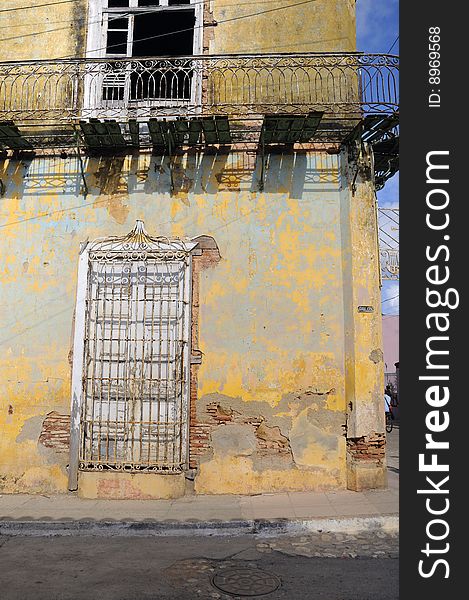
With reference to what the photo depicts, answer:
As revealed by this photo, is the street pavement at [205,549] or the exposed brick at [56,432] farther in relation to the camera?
the exposed brick at [56,432]

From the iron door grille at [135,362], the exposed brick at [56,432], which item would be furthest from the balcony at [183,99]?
the exposed brick at [56,432]

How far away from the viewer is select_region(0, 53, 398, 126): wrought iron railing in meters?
8.41

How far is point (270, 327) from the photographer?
823 centimetres

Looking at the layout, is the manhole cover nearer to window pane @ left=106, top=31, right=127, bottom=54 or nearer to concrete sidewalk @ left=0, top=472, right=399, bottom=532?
concrete sidewalk @ left=0, top=472, right=399, bottom=532

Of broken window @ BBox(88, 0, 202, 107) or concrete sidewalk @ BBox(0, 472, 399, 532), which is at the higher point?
broken window @ BBox(88, 0, 202, 107)

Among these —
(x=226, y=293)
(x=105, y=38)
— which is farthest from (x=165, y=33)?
(x=226, y=293)

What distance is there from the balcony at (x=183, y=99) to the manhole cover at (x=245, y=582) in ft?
19.1

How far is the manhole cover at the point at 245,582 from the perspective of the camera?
15.6 ft

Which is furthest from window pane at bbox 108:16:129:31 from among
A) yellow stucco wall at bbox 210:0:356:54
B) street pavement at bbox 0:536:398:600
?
street pavement at bbox 0:536:398:600

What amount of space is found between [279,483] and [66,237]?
4.96 meters

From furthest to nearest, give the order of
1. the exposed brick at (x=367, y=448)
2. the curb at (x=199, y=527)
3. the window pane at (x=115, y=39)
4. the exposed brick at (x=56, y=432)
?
the window pane at (x=115, y=39) < the exposed brick at (x=56, y=432) < the exposed brick at (x=367, y=448) < the curb at (x=199, y=527)

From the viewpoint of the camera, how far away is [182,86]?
8938mm

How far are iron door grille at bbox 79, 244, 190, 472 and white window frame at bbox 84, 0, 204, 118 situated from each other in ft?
8.38

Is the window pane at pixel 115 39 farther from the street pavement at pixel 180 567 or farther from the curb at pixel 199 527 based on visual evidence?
the street pavement at pixel 180 567
